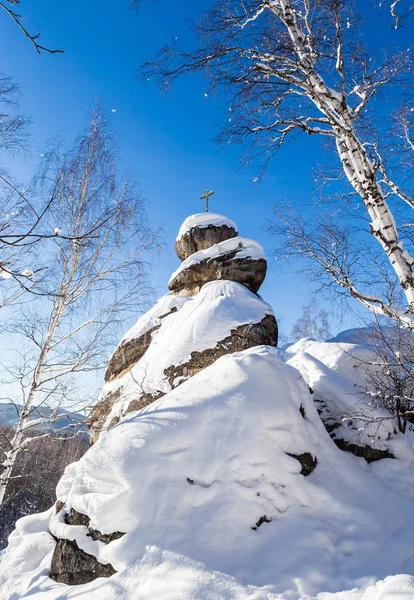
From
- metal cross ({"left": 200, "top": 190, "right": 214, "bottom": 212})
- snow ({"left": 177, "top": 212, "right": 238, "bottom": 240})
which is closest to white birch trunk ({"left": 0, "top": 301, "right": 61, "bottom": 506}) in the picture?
snow ({"left": 177, "top": 212, "right": 238, "bottom": 240})

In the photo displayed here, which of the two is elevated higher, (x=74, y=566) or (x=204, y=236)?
(x=204, y=236)

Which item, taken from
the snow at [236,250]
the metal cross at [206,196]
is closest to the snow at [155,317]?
the snow at [236,250]

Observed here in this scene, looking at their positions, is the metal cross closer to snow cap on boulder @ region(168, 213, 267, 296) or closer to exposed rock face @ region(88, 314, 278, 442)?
snow cap on boulder @ region(168, 213, 267, 296)

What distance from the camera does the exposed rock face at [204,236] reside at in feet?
35.2

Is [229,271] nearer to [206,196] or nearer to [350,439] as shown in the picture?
[206,196]

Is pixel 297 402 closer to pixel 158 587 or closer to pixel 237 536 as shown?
pixel 237 536

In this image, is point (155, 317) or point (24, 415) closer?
point (24, 415)

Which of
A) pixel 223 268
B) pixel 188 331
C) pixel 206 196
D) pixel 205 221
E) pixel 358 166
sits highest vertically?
pixel 206 196

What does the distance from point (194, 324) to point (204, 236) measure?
→ 4.28 meters

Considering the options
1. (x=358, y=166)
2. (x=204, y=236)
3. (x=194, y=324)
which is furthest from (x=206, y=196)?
(x=358, y=166)

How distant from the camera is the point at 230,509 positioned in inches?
122

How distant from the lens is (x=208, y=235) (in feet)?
35.4

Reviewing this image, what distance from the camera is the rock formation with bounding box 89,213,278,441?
7.02 meters

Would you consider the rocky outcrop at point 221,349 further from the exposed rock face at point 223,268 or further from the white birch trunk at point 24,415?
the white birch trunk at point 24,415
